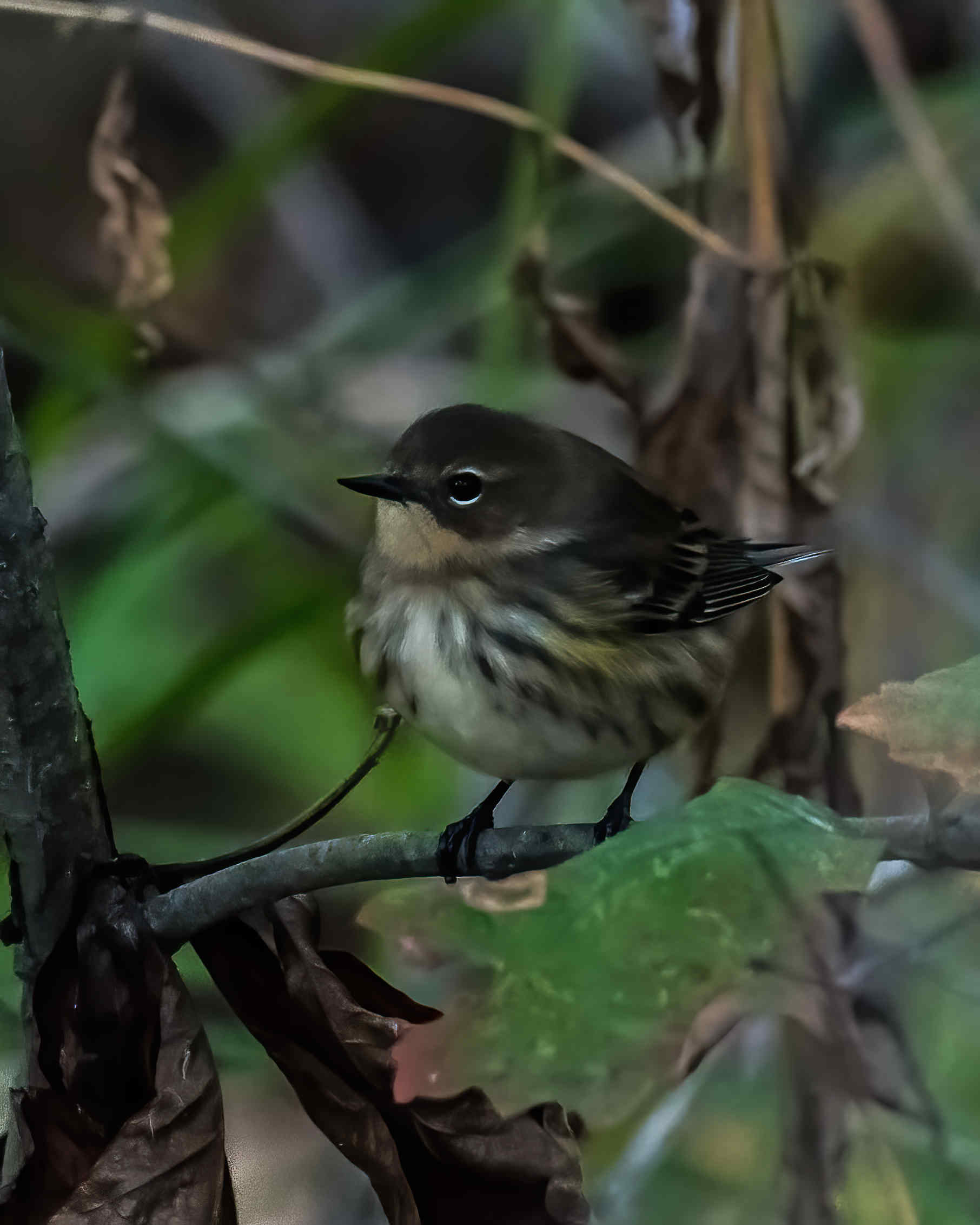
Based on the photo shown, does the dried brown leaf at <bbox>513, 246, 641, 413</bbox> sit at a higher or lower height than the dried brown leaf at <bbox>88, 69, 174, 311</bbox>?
lower

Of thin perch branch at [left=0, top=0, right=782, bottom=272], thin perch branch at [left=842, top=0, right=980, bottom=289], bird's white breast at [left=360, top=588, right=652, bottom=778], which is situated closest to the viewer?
bird's white breast at [left=360, top=588, right=652, bottom=778]

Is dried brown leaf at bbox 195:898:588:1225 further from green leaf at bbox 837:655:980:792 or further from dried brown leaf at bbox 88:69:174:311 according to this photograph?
dried brown leaf at bbox 88:69:174:311

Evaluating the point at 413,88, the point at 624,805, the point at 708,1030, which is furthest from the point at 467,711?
the point at 413,88

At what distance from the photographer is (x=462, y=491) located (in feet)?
3.56

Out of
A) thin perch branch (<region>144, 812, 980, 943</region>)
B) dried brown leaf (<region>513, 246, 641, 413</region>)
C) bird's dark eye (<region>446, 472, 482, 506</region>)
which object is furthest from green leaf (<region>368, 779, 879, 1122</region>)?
dried brown leaf (<region>513, 246, 641, 413</region>)

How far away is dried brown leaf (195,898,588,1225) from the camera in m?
0.75

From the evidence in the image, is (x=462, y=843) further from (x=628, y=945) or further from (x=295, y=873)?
(x=628, y=945)

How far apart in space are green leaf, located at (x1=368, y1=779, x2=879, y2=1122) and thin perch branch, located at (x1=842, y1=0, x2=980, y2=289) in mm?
1185

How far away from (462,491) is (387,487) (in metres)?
0.06

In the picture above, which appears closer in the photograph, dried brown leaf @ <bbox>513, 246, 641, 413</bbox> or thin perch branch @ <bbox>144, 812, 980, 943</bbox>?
thin perch branch @ <bbox>144, 812, 980, 943</bbox>

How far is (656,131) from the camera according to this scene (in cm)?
193

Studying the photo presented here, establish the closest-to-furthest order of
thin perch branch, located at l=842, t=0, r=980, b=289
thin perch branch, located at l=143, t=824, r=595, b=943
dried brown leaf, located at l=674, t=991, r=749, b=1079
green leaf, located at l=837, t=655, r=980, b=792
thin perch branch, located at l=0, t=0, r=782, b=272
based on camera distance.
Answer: green leaf, located at l=837, t=655, r=980, b=792, dried brown leaf, located at l=674, t=991, r=749, b=1079, thin perch branch, located at l=143, t=824, r=595, b=943, thin perch branch, located at l=0, t=0, r=782, b=272, thin perch branch, located at l=842, t=0, r=980, b=289

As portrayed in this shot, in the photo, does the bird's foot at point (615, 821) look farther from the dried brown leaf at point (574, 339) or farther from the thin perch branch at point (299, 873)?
the dried brown leaf at point (574, 339)

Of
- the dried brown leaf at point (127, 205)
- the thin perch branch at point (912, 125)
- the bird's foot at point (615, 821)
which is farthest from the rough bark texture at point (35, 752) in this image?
the thin perch branch at point (912, 125)
